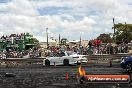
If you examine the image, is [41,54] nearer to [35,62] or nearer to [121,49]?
[35,62]

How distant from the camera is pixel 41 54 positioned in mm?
46375

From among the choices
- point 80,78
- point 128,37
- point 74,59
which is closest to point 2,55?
point 74,59

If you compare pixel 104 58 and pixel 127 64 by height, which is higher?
pixel 104 58

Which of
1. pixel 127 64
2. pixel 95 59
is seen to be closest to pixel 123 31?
pixel 95 59

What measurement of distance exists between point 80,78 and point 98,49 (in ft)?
91.8

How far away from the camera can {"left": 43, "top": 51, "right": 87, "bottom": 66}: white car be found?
34.4m

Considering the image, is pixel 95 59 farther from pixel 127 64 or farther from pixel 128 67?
pixel 128 67

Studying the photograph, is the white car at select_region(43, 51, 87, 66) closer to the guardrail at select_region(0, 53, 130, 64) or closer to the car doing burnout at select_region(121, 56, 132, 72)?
the guardrail at select_region(0, 53, 130, 64)

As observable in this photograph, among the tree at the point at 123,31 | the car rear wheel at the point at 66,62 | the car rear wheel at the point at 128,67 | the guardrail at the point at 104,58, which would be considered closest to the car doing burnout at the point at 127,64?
the car rear wheel at the point at 128,67

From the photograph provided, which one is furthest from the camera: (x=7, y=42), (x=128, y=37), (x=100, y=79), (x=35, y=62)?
(x=128, y=37)

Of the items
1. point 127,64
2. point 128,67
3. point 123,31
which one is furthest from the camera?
point 123,31

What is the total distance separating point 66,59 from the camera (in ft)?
116

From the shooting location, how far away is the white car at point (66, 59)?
34375mm

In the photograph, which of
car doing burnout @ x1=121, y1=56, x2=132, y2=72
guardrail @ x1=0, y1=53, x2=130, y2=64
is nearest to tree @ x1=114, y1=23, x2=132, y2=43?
guardrail @ x1=0, y1=53, x2=130, y2=64
